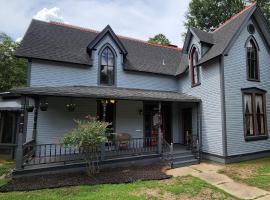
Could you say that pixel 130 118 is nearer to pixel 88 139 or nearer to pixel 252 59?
pixel 88 139

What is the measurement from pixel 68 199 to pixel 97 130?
2.73 m

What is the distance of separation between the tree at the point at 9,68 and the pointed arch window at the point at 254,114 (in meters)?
24.8

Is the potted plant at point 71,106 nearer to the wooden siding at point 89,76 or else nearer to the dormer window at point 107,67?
the wooden siding at point 89,76

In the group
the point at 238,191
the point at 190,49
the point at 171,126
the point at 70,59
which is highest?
the point at 190,49

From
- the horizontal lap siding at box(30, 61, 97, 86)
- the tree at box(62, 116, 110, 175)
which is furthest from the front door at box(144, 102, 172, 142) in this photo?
the tree at box(62, 116, 110, 175)

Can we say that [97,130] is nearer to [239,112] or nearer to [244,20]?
[239,112]

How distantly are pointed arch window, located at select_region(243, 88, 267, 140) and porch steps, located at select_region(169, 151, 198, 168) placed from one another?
10.4 feet

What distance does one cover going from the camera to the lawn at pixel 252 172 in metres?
7.27

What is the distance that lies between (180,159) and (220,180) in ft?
9.34

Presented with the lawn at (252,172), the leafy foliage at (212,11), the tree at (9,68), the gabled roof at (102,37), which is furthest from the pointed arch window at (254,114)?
the tree at (9,68)

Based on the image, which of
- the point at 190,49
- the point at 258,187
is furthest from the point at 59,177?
the point at 190,49

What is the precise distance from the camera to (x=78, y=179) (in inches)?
298

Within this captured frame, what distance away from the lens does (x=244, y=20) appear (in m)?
11.2

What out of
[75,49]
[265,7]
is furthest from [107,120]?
[265,7]
